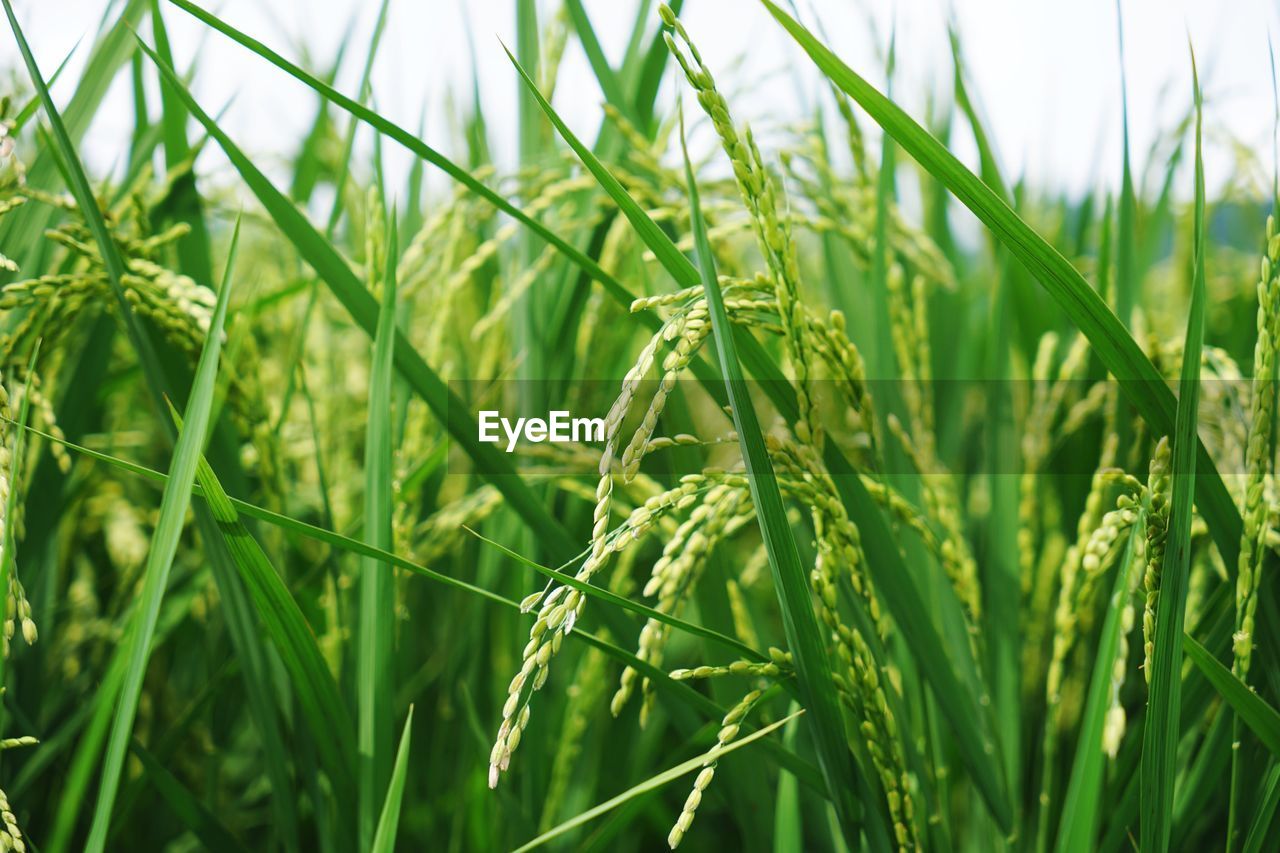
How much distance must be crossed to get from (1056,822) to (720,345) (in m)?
0.61

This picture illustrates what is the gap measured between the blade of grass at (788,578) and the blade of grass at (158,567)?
0.84 feet

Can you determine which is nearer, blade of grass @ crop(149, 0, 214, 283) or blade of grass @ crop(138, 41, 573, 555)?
blade of grass @ crop(138, 41, 573, 555)

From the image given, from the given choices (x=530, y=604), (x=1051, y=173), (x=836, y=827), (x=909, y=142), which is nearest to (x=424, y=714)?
(x=836, y=827)

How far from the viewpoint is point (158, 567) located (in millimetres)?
420

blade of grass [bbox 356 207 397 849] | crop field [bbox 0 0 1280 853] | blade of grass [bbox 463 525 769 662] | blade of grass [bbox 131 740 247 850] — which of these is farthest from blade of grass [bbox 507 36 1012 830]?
blade of grass [bbox 131 740 247 850]

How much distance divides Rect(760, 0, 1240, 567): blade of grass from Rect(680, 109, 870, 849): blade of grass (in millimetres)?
97

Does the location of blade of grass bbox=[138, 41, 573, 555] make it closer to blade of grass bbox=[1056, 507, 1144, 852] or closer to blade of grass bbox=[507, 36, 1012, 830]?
blade of grass bbox=[507, 36, 1012, 830]

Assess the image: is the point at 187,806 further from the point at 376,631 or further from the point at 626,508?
the point at 626,508

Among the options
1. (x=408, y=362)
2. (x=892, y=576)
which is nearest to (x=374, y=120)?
(x=408, y=362)

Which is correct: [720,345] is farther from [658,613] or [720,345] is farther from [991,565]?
[991,565]

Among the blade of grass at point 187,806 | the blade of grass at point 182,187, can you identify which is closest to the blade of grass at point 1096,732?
the blade of grass at point 187,806

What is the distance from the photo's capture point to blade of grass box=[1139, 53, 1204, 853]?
427 millimetres

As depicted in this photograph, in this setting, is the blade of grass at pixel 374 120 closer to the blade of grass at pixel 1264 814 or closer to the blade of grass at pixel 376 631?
the blade of grass at pixel 376 631

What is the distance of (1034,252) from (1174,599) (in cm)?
19
